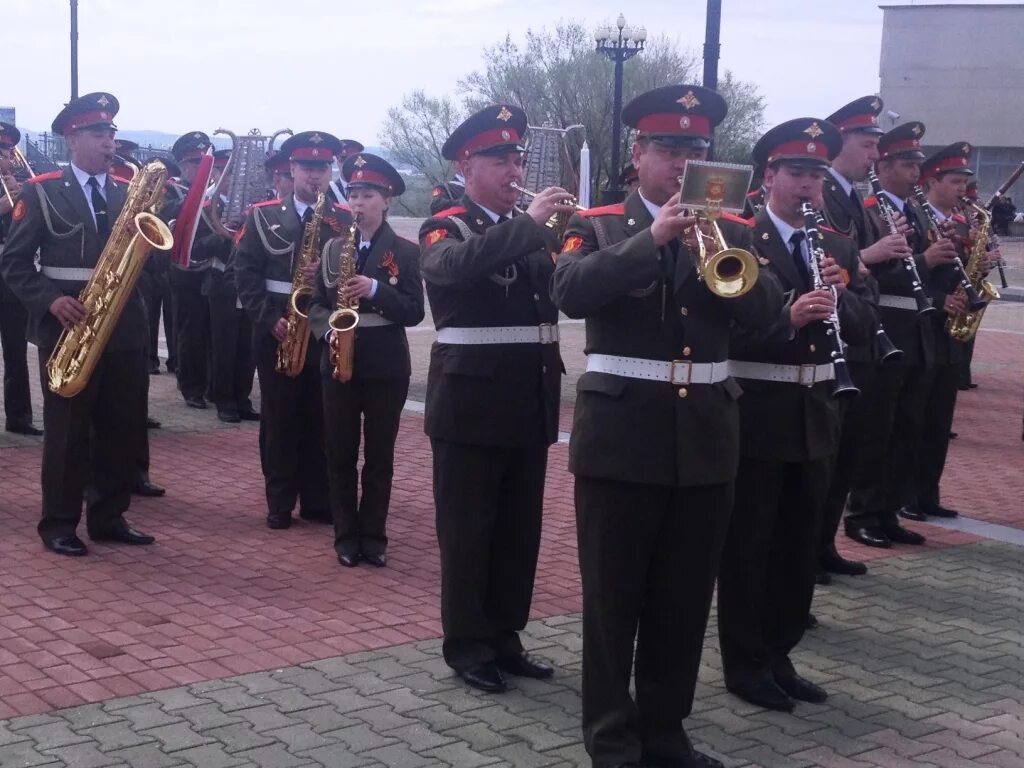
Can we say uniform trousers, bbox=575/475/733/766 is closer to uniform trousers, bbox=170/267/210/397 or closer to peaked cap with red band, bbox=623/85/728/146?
peaked cap with red band, bbox=623/85/728/146

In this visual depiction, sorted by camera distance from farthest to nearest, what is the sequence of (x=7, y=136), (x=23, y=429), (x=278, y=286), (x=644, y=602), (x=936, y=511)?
(x=23, y=429)
(x=7, y=136)
(x=936, y=511)
(x=278, y=286)
(x=644, y=602)

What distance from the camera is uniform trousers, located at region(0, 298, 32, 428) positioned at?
10984 millimetres

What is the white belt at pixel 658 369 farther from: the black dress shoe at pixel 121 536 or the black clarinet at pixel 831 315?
the black dress shoe at pixel 121 536

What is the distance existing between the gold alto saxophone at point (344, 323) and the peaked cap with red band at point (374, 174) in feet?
0.99

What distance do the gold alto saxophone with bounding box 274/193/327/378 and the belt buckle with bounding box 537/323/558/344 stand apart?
2793mm

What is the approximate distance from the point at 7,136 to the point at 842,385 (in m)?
6.65

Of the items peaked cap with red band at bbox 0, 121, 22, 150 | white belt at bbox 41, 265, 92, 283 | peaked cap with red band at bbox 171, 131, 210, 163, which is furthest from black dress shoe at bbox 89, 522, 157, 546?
peaked cap with red band at bbox 171, 131, 210, 163

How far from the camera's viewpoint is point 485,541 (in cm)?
570

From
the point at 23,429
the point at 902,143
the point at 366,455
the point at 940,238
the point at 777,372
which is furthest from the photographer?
the point at 23,429

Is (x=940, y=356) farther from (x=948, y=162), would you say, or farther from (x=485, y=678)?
(x=485, y=678)

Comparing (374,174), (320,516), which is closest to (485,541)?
(374,174)

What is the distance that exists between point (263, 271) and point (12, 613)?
2.93 m

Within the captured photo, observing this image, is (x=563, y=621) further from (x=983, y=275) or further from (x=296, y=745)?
(x=983, y=275)

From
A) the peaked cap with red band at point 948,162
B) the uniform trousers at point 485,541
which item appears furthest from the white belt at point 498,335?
the peaked cap with red band at point 948,162
